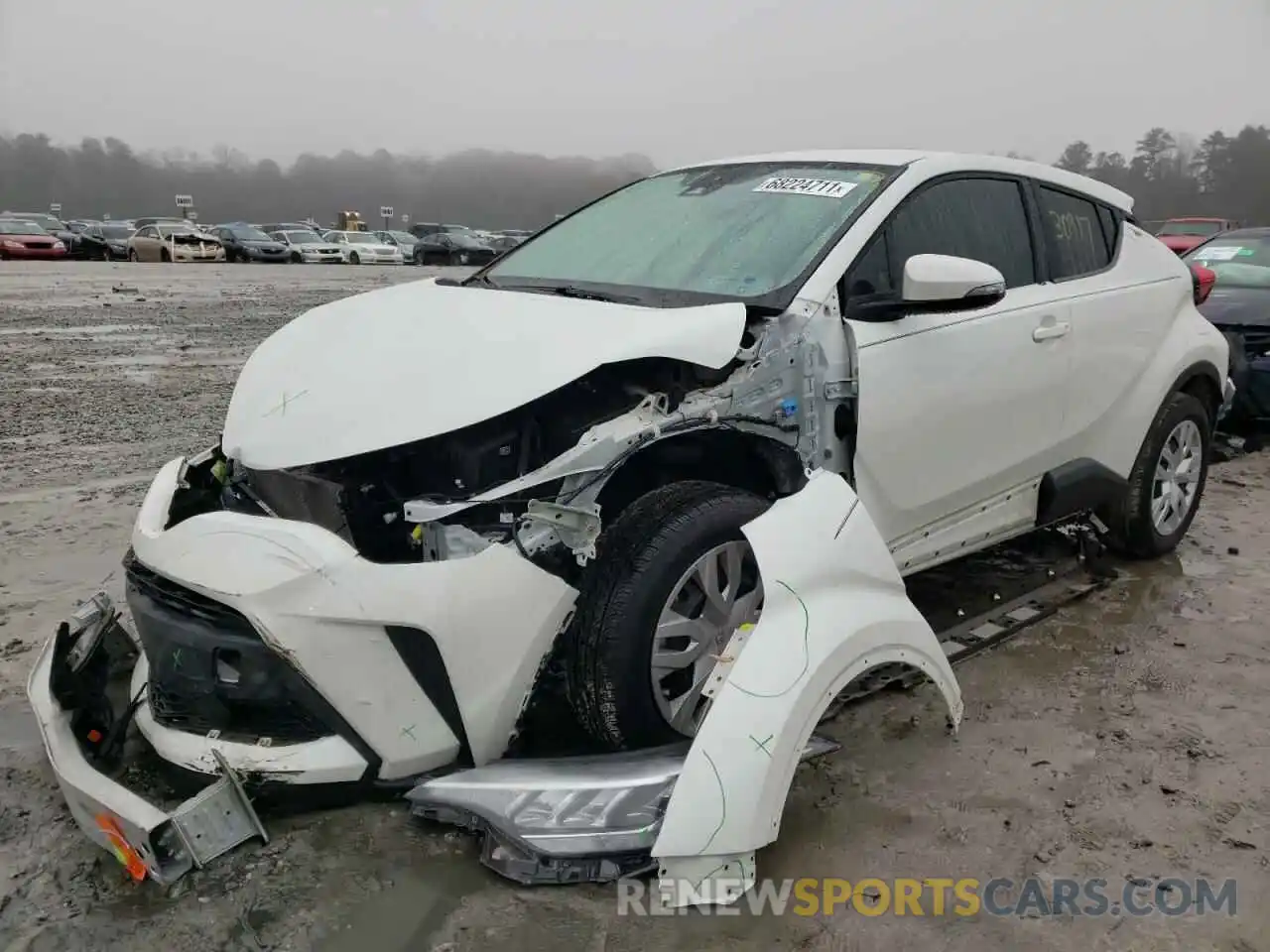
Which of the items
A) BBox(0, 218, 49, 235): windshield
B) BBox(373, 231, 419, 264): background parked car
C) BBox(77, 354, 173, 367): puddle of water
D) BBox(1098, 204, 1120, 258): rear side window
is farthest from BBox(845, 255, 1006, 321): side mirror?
BBox(373, 231, 419, 264): background parked car

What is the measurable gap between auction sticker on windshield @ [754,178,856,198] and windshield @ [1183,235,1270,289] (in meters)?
5.79

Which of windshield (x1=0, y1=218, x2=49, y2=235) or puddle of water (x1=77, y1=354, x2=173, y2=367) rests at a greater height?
windshield (x1=0, y1=218, x2=49, y2=235)

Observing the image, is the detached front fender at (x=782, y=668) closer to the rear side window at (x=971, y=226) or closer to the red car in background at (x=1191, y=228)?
the rear side window at (x=971, y=226)

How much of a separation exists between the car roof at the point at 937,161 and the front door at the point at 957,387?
6 centimetres

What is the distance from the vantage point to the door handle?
Result: 356 cm

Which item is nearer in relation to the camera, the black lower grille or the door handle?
the black lower grille

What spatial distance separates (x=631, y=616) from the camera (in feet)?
7.95

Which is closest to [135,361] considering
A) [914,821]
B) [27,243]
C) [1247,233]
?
[914,821]

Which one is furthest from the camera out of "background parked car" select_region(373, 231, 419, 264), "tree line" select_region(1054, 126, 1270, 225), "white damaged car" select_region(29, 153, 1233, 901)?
"tree line" select_region(1054, 126, 1270, 225)

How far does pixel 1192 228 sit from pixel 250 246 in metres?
26.3

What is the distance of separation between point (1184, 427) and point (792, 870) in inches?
126

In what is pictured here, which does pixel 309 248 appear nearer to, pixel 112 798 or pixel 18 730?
pixel 18 730

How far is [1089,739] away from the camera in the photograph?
304cm

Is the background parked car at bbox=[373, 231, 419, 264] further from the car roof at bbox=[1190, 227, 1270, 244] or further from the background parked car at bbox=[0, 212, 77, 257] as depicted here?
the car roof at bbox=[1190, 227, 1270, 244]
